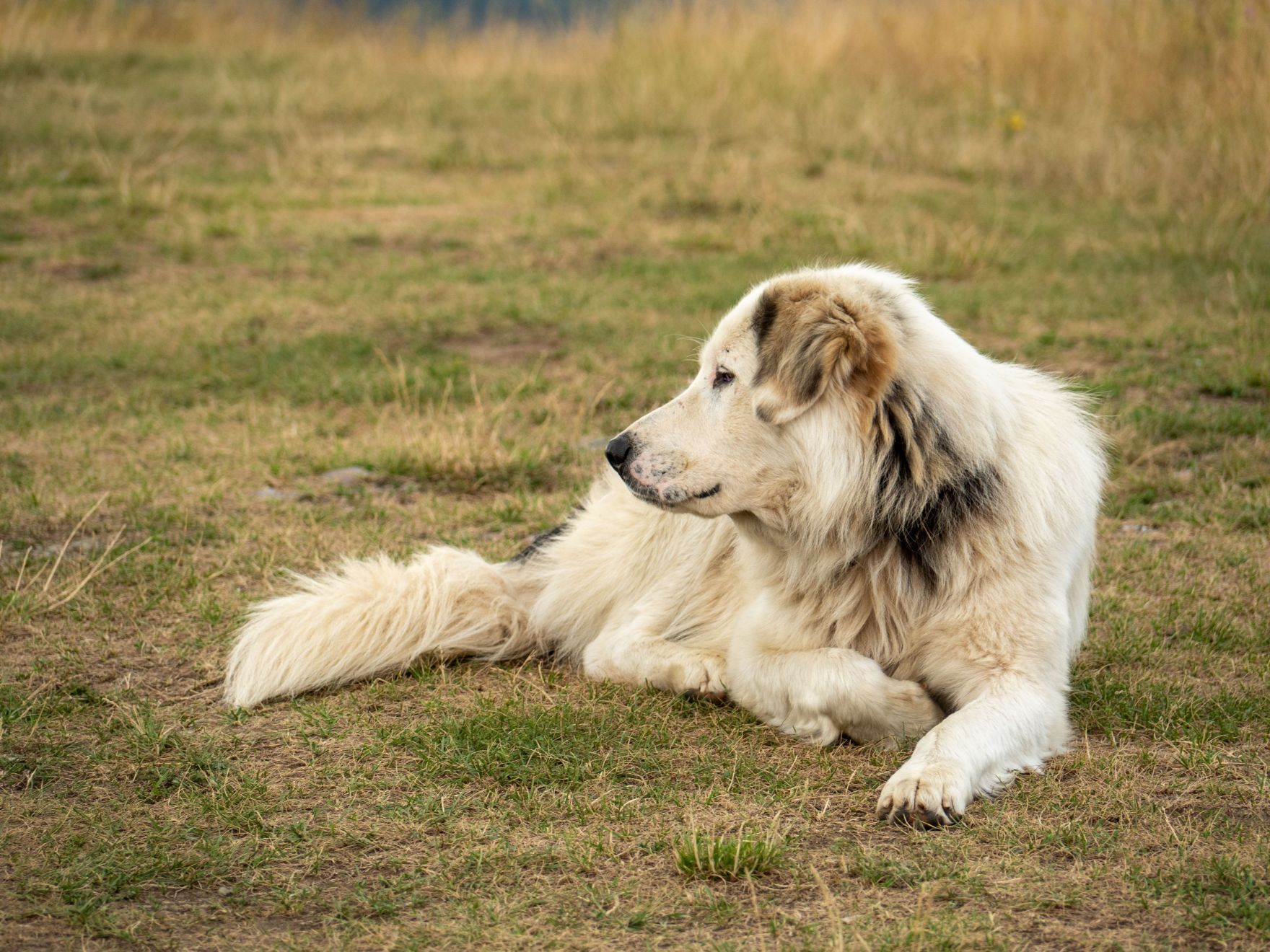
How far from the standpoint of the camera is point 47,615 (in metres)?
4.33

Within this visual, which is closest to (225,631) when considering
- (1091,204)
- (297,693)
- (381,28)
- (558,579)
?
(297,693)

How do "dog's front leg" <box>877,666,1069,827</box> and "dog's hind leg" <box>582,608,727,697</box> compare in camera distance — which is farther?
"dog's hind leg" <box>582,608,727,697</box>

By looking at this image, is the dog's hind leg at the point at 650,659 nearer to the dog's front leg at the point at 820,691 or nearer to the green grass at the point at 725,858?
the dog's front leg at the point at 820,691

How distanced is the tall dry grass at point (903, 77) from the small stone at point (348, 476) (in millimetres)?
6328

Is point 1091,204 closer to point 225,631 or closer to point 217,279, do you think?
point 217,279

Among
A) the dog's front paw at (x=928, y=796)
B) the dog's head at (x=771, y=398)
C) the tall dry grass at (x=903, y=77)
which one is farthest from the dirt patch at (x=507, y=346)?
the tall dry grass at (x=903, y=77)

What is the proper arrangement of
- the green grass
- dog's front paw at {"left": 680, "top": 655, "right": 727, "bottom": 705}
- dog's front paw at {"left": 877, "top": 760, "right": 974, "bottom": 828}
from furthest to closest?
dog's front paw at {"left": 680, "top": 655, "right": 727, "bottom": 705} → dog's front paw at {"left": 877, "top": 760, "right": 974, "bottom": 828} → the green grass

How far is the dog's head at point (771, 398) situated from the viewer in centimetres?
326

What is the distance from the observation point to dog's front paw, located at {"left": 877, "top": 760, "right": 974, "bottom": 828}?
9.83 feet

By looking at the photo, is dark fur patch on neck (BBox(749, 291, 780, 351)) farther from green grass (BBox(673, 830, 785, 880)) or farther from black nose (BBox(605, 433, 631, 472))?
green grass (BBox(673, 830, 785, 880))

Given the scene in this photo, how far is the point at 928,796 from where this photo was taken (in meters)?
3.00

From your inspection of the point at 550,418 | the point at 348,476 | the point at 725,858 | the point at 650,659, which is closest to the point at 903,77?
the point at 550,418

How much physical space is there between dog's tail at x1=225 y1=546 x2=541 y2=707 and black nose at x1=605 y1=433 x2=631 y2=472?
0.85 m

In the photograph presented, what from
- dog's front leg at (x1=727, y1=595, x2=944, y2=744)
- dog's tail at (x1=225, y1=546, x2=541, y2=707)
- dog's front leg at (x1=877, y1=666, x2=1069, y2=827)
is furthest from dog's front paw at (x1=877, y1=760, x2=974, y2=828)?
dog's tail at (x1=225, y1=546, x2=541, y2=707)
